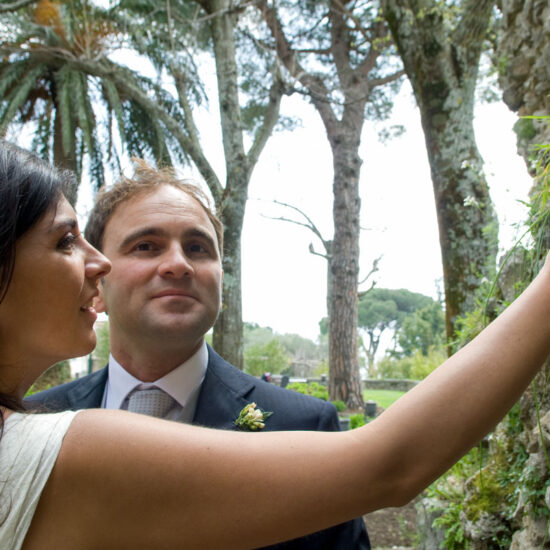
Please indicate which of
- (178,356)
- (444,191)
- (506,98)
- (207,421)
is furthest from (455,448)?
(444,191)

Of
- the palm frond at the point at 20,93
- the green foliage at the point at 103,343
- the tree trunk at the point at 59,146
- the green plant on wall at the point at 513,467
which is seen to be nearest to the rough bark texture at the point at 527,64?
Result: the green plant on wall at the point at 513,467

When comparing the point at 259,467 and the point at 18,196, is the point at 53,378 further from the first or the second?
the point at 259,467

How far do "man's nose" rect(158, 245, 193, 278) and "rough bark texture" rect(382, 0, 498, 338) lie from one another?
280 centimetres

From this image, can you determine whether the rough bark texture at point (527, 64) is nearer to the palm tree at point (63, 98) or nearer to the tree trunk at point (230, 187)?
the tree trunk at point (230, 187)

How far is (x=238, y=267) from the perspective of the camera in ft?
20.6

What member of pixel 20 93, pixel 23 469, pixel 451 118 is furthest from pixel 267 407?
pixel 20 93

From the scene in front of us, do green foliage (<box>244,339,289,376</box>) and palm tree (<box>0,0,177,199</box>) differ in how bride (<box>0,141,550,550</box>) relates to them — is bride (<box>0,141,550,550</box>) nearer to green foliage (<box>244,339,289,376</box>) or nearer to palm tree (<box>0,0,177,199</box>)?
palm tree (<box>0,0,177,199</box>)

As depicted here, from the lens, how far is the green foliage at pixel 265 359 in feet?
81.7

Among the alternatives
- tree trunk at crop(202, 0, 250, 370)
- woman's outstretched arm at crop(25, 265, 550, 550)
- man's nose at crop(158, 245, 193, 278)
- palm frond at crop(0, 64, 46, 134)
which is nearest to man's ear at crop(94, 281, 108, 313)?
man's nose at crop(158, 245, 193, 278)

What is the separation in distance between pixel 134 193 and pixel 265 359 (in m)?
23.3

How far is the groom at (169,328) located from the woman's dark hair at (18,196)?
30.4 inches

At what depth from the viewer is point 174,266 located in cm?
196

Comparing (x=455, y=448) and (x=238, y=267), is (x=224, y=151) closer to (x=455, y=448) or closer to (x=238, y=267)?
(x=238, y=267)

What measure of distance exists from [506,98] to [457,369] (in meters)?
2.30
